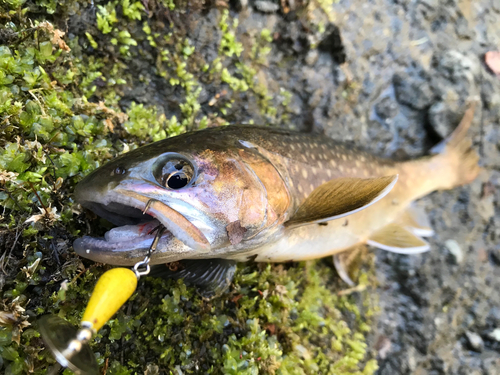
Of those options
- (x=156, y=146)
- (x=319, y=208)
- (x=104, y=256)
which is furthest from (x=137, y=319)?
(x=319, y=208)

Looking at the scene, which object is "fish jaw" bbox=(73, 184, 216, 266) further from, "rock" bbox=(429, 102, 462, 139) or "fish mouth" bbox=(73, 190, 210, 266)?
"rock" bbox=(429, 102, 462, 139)

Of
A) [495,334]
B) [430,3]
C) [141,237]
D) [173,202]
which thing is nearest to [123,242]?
[141,237]

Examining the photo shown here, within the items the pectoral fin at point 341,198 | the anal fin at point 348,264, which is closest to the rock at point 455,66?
the anal fin at point 348,264

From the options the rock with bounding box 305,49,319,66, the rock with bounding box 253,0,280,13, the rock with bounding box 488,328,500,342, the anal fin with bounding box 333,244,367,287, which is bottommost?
the rock with bounding box 488,328,500,342

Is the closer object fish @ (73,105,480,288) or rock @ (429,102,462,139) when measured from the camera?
fish @ (73,105,480,288)

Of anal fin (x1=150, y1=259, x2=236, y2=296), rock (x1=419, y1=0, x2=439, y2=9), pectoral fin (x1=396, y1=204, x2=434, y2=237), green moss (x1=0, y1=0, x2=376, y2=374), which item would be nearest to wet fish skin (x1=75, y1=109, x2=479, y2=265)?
anal fin (x1=150, y1=259, x2=236, y2=296)
